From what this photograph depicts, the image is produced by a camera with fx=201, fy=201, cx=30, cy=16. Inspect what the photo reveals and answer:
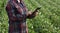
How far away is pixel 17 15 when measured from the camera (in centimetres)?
325

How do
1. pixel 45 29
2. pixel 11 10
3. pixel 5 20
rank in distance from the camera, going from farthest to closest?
pixel 45 29 → pixel 5 20 → pixel 11 10

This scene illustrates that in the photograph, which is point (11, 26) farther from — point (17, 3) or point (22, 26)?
point (17, 3)

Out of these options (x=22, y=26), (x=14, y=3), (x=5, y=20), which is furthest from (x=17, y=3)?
(x=5, y=20)

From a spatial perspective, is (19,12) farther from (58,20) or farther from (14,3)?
(58,20)

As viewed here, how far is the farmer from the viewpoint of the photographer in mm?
3229

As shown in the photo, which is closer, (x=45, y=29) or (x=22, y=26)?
(x=22, y=26)

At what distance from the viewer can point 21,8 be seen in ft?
10.7

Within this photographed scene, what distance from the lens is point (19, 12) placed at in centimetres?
323

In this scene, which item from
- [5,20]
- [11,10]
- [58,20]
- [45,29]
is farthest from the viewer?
[58,20]

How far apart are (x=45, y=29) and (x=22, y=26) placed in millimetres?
3824

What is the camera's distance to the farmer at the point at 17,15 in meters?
3.23

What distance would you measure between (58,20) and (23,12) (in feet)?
19.5

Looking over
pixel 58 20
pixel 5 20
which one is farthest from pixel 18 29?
pixel 58 20

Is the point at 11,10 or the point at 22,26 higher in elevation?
the point at 11,10
